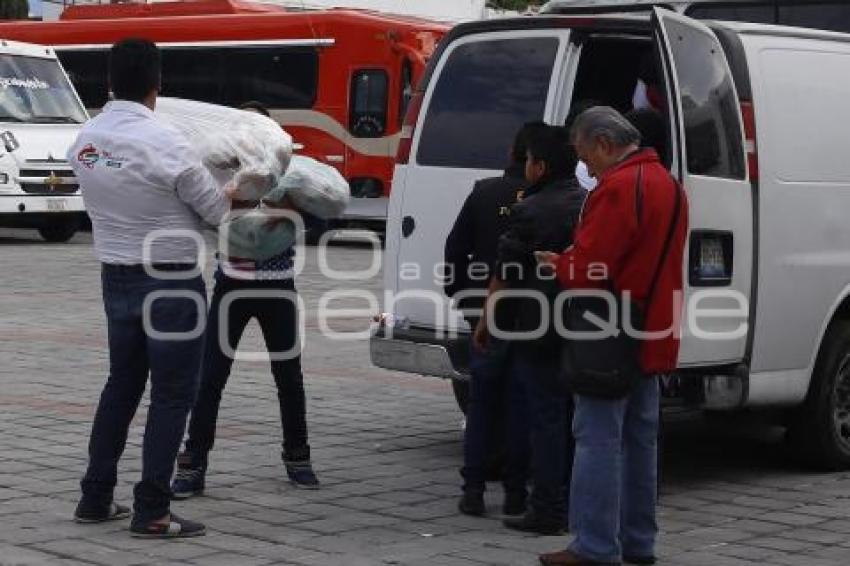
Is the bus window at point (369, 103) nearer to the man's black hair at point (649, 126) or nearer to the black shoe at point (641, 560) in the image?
the man's black hair at point (649, 126)

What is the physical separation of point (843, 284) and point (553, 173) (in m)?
2.08

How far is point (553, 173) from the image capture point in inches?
283

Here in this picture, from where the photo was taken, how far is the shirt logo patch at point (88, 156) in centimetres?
686

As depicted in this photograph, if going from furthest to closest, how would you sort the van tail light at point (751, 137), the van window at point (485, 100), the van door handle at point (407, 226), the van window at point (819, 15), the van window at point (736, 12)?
the van window at point (736, 12) < the van window at point (819, 15) < the van door handle at point (407, 226) < the van window at point (485, 100) < the van tail light at point (751, 137)

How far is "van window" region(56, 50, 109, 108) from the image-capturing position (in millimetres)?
27750

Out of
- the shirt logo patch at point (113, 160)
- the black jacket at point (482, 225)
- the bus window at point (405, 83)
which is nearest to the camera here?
the shirt logo patch at point (113, 160)

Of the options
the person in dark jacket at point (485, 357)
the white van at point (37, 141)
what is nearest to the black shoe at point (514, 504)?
the person in dark jacket at point (485, 357)

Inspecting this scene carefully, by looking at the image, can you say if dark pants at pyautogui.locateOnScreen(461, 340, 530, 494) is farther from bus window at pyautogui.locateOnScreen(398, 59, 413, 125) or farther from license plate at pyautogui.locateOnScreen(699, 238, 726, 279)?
bus window at pyautogui.locateOnScreen(398, 59, 413, 125)

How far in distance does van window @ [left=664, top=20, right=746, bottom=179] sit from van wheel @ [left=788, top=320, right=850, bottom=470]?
115cm

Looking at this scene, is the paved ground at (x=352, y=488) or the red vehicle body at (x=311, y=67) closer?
the paved ground at (x=352, y=488)

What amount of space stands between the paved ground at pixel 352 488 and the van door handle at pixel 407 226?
3.78 ft

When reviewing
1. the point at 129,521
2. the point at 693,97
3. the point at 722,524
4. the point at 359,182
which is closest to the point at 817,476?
the point at 722,524

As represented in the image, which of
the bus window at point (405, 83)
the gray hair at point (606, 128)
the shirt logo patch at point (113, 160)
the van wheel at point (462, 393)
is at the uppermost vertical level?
the bus window at point (405, 83)

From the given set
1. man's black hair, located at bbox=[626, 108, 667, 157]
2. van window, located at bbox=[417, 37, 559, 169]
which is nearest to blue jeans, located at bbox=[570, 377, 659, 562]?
man's black hair, located at bbox=[626, 108, 667, 157]
